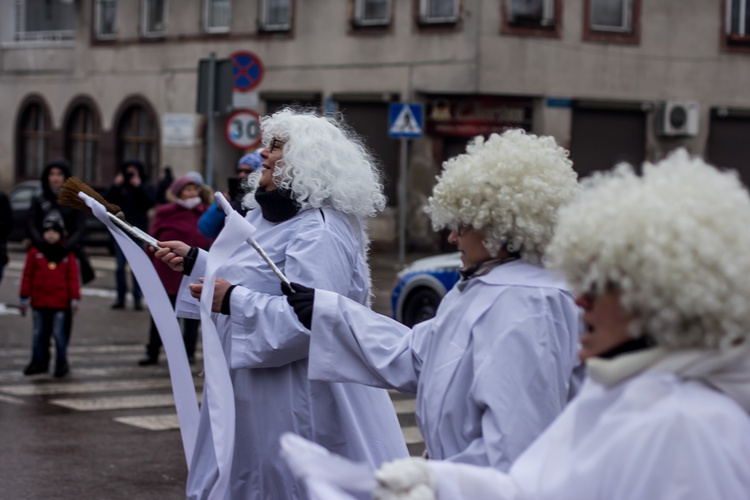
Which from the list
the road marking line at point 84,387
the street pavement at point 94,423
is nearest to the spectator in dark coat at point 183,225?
the street pavement at point 94,423

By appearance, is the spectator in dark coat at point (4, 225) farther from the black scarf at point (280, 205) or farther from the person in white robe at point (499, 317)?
the person in white robe at point (499, 317)

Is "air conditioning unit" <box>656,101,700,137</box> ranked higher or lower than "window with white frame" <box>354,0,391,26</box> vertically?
lower

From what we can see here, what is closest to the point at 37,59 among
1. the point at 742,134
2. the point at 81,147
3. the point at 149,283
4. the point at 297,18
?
the point at 81,147

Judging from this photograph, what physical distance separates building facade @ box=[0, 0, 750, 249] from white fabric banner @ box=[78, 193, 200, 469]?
21.2 meters

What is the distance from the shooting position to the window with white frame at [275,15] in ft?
97.6

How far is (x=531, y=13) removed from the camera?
2684 cm

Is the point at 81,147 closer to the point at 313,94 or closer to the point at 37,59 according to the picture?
the point at 37,59

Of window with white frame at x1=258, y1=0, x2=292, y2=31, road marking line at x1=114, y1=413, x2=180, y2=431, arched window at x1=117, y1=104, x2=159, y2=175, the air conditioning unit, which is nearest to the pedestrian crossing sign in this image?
the air conditioning unit

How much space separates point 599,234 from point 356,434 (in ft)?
7.43

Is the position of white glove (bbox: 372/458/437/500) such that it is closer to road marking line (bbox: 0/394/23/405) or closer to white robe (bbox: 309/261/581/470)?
white robe (bbox: 309/261/581/470)

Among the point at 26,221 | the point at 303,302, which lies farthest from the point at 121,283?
the point at 303,302

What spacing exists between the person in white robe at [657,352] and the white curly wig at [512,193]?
0.91 m

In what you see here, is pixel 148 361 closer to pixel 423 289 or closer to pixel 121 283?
pixel 423 289

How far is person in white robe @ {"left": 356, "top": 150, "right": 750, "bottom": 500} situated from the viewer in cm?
237
